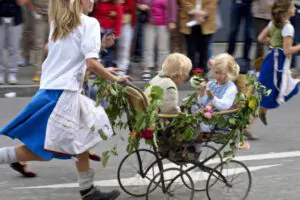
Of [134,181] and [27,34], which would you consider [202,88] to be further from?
[27,34]

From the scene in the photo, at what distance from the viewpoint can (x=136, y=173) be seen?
6934mm

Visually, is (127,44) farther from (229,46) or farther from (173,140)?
(173,140)

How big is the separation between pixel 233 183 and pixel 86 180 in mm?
1243

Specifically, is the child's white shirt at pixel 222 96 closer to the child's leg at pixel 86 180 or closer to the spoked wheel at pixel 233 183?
the spoked wheel at pixel 233 183

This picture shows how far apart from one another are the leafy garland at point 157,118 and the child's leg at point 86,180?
0.21 metres

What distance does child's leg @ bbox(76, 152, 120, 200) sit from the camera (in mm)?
6453

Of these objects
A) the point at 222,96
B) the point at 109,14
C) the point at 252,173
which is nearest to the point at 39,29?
the point at 109,14

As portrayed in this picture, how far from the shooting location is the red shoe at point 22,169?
23.8ft

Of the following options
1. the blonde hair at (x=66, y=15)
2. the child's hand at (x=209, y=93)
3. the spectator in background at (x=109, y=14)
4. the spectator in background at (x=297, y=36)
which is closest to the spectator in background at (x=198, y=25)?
the spectator in background at (x=109, y=14)

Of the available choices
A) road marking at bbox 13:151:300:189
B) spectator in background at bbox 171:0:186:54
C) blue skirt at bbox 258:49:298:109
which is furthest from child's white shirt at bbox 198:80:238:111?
spectator in background at bbox 171:0:186:54

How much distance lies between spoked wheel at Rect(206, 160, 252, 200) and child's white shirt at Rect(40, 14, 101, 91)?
1.42 m

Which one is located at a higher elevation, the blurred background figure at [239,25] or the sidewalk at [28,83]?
the blurred background figure at [239,25]

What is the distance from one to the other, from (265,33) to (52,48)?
3700 mm

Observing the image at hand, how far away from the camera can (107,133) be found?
6.31 meters
